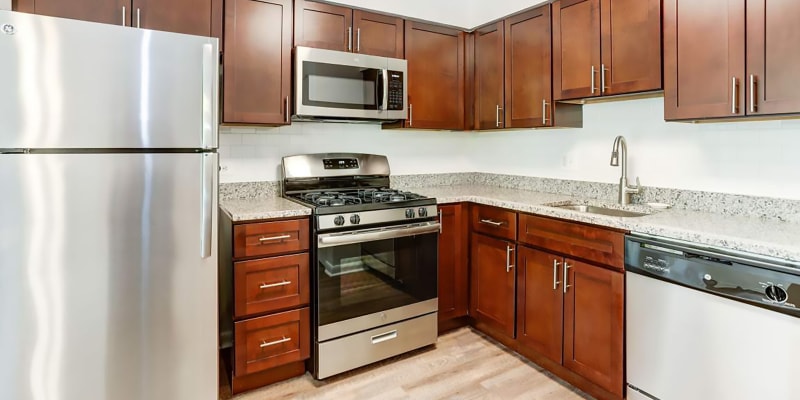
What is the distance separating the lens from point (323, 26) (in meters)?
2.69

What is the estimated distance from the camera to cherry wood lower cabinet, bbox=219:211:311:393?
2205mm

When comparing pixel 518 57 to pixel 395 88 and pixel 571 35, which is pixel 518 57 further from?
pixel 395 88

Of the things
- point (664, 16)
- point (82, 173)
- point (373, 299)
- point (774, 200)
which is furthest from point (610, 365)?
point (82, 173)

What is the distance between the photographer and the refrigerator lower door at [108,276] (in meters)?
1.59

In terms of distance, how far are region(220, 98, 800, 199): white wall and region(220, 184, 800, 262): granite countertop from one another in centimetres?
19

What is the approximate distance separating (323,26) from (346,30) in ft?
0.49

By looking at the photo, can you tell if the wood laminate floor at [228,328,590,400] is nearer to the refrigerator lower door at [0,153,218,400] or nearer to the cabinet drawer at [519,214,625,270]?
the refrigerator lower door at [0,153,218,400]

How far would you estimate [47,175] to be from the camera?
1599 millimetres

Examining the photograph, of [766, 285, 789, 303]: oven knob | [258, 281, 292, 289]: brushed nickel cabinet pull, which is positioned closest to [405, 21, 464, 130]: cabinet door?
[258, 281, 292, 289]: brushed nickel cabinet pull

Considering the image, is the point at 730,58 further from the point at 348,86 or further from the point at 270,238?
the point at 270,238

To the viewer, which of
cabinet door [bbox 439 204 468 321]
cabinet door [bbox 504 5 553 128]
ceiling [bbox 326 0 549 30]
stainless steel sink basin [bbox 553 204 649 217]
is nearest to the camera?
stainless steel sink basin [bbox 553 204 649 217]

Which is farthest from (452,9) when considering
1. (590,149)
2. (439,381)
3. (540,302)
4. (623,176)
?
(439,381)

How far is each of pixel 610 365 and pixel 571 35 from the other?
5.94 ft

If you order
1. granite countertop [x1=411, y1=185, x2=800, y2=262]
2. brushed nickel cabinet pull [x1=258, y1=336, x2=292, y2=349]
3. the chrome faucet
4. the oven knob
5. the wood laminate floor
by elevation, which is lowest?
the wood laminate floor
